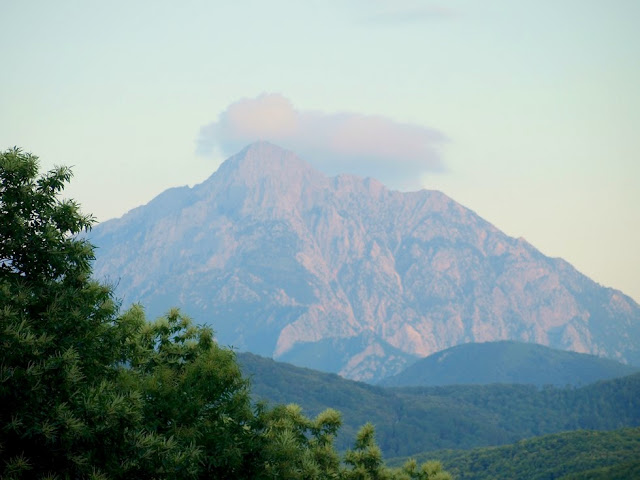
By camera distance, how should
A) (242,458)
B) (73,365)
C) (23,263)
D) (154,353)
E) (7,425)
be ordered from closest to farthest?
(7,425) → (73,365) → (23,263) → (242,458) → (154,353)

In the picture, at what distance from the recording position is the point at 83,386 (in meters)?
24.6

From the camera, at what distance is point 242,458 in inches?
1259

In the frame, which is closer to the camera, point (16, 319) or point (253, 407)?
point (16, 319)

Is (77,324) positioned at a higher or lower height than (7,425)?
higher

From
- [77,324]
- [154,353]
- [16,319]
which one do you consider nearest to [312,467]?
[154,353]

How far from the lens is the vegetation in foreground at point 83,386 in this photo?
23.1 m

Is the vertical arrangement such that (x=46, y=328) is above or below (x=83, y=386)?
above

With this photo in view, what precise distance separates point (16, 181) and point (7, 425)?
25.1ft

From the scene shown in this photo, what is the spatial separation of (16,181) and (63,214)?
177cm

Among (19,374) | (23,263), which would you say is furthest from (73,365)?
(23,263)

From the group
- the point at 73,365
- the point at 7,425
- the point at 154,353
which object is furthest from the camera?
the point at 154,353

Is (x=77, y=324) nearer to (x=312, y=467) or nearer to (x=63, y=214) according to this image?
(x=63, y=214)

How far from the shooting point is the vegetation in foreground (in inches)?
910

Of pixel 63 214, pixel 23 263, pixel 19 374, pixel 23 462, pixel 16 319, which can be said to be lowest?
pixel 23 462
